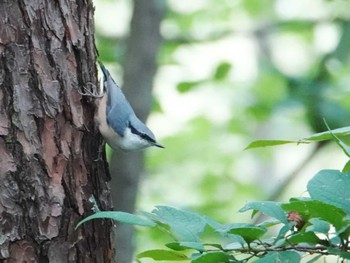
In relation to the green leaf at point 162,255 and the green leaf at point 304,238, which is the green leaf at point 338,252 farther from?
the green leaf at point 162,255

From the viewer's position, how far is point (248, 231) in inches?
45.9

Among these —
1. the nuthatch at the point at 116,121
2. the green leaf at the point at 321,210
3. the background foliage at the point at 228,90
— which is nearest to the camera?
the green leaf at the point at 321,210

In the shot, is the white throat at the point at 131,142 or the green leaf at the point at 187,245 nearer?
the green leaf at the point at 187,245

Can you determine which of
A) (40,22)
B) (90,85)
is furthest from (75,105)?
(40,22)

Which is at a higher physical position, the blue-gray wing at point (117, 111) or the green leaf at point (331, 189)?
the blue-gray wing at point (117, 111)

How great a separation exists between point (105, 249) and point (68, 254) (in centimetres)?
13

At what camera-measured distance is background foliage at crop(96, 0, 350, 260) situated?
3.96 m

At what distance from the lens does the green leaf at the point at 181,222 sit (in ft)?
3.89

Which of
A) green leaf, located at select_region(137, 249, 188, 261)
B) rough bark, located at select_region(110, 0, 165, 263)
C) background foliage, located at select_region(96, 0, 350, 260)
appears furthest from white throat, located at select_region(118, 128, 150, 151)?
background foliage, located at select_region(96, 0, 350, 260)

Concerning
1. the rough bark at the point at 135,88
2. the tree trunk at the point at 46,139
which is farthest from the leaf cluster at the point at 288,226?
the rough bark at the point at 135,88

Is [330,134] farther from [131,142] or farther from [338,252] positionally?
[131,142]

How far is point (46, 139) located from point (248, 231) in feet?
1.97

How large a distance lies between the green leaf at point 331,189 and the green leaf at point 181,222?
209mm

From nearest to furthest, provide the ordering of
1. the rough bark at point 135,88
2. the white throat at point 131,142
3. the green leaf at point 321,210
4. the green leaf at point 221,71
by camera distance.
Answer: the green leaf at point 321,210 < the white throat at point 131,142 < the rough bark at point 135,88 < the green leaf at point 221,71
